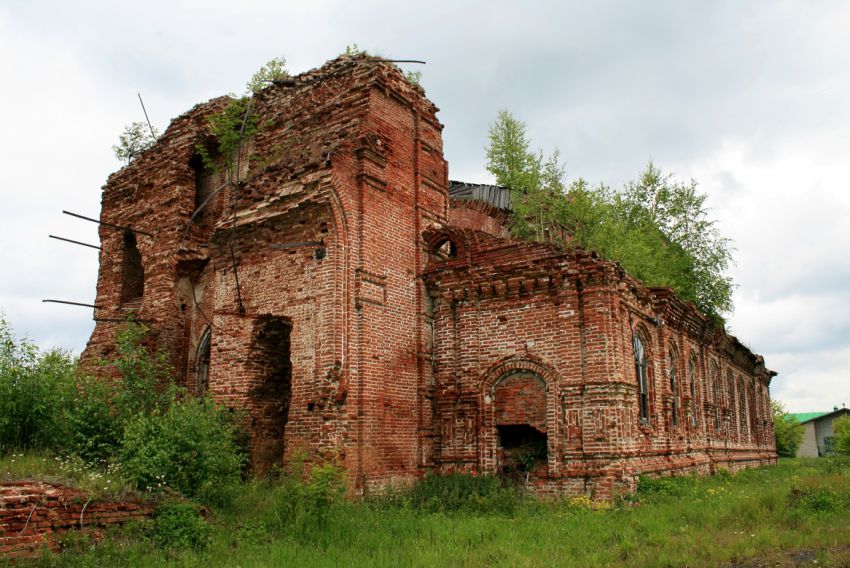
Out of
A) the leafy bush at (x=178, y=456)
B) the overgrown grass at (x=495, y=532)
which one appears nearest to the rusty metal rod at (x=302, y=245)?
the leafy bush at (x=178, y=456)

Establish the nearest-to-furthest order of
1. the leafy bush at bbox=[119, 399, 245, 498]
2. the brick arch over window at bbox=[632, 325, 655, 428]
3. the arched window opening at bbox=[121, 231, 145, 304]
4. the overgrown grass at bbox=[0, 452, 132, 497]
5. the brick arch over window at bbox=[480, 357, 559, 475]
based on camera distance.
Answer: the overgrown grass at bbox=[0, 452, 132, 497] → the leafy bush at bbox=[119, 399, 245, 498] → the brick arch over window at bbox=[480, 357, 559, 475] → the brick arch over window at bbox=[632, 325, 655, 428] → the arched window opening at bbox=[121, 231, 145, 304]

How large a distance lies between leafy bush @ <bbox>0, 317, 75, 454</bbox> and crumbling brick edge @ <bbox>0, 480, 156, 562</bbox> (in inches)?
129

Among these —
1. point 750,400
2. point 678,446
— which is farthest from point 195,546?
point 750,400

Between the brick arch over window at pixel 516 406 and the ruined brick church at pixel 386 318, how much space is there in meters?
0.03

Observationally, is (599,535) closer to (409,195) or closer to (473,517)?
(473,517)

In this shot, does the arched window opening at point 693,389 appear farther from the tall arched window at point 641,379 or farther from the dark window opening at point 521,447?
the dark window opening at point 521,447

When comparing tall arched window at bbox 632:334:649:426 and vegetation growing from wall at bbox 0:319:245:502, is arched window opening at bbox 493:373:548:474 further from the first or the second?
vegetation growing from wall at bbox 0:319:245:502

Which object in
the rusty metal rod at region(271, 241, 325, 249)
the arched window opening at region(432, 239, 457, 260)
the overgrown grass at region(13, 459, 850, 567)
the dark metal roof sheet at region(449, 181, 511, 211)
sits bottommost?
the overgrown grass at region(13, 459, 850, 567)

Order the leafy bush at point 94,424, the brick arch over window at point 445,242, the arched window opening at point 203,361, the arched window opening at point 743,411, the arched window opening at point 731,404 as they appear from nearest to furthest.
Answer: the leafy bush at point 94,424, the brick arch over window at point 445,242, the arched window opening at point 203,361, the arched window opening at point 731,404, the arched window opening at point 743,411

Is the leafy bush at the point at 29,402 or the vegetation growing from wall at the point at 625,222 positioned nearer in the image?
the leafy bush at the point at 29,402

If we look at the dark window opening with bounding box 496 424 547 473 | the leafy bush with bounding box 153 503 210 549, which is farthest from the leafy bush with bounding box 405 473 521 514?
the leafy bush with bounding box 153 503 210 549

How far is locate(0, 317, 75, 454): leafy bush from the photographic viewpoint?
10.9 metres

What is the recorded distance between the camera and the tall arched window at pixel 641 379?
13.8 metres

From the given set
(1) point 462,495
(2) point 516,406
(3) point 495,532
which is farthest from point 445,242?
(3) point 495,532
